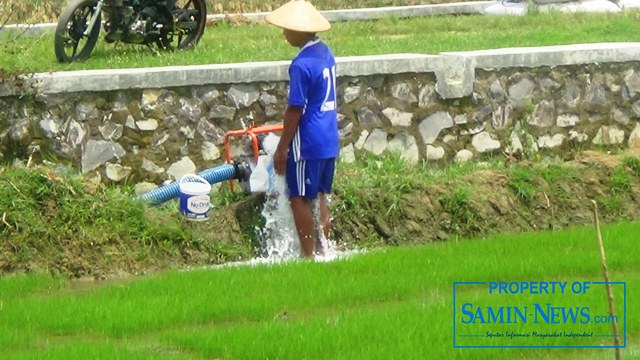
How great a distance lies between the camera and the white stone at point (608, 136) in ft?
38.3

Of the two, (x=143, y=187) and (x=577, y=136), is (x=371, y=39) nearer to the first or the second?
(x=577, y=136)

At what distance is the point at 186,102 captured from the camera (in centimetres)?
1029

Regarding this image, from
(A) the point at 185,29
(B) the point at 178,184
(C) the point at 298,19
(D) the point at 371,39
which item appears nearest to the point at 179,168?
(B) the point at 178,184

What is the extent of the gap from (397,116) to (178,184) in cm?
204

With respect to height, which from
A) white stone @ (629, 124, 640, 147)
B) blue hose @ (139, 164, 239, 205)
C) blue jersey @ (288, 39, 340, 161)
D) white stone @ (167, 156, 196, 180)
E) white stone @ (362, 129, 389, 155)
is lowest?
white stone @ (629, 124, 640, 147)

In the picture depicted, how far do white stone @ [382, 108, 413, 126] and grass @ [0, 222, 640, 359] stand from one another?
169 cm

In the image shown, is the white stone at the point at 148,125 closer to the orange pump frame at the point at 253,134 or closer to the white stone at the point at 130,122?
the white stone at the point at 130,122

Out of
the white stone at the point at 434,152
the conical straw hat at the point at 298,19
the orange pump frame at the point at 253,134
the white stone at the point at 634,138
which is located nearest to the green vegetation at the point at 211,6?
the orange pump frame at the point at 253,134

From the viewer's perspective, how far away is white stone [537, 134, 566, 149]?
1147 cm

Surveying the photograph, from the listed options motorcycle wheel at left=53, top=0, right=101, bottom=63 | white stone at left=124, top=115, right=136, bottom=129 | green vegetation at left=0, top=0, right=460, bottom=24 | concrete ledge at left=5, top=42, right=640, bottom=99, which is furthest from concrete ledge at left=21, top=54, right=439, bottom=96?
green vegetation at left=0, top=0, right=460, bottom=24

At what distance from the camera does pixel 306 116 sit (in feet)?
29.8

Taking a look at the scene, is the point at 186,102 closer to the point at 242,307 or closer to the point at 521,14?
the point at 242,307

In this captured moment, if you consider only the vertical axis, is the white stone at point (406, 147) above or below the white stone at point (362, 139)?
below

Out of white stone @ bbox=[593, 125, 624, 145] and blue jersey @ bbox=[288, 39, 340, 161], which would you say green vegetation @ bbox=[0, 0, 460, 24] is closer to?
white stone @ bbox=[593, 125, 624, 145]
